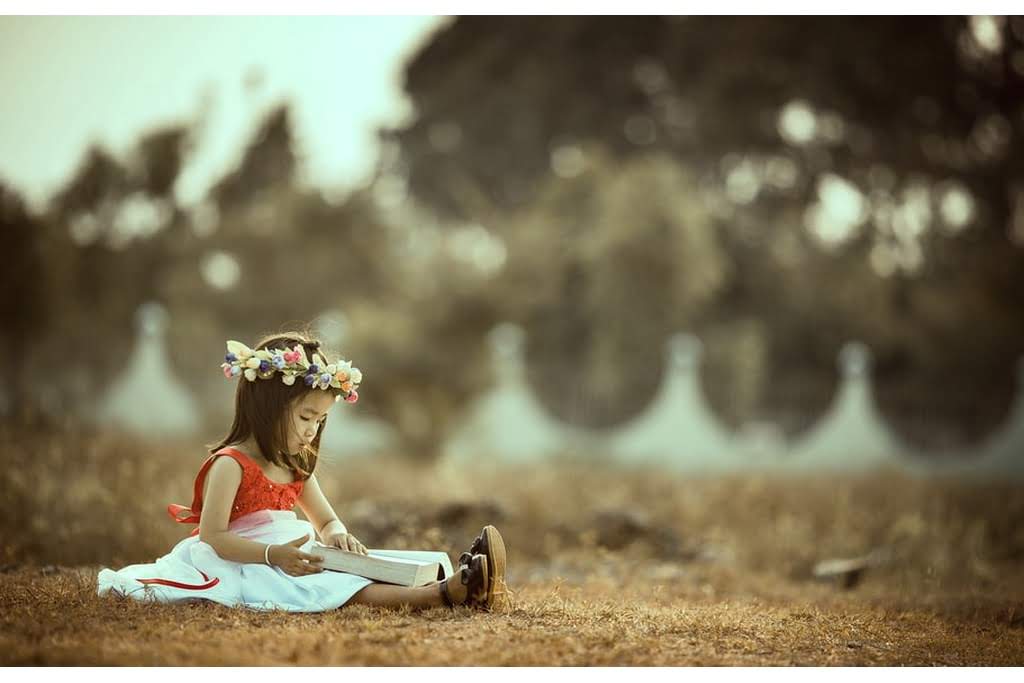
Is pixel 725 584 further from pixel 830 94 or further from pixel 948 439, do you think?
pixel 830 94

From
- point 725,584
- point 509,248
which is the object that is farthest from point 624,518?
point 509,248

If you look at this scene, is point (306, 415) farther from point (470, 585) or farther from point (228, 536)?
point (470, 585)

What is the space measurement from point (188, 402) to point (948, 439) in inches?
450

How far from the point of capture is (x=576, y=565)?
7.52 meters

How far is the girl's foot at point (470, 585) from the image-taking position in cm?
427

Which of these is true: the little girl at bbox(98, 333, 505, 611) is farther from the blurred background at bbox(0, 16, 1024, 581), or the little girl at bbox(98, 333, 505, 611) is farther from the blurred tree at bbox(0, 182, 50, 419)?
the blurred tree at bbox(0, 182, 50, 419)

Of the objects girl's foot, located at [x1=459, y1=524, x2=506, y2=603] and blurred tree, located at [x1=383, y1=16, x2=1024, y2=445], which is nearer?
girl's foot, located at [x1=459, y1=524, x2=506, y2=603]

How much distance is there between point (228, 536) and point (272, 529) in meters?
0.22

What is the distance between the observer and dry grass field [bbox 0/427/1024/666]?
12.7ft

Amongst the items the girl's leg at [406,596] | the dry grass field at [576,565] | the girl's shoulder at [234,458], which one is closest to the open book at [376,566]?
the girl's leg at [406,596]

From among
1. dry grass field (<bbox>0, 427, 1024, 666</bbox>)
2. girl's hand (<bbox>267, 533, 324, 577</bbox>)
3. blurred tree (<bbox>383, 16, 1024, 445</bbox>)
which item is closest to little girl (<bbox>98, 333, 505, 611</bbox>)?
girl's hand (<bbox>267, 533, 324, 577</bbox>)

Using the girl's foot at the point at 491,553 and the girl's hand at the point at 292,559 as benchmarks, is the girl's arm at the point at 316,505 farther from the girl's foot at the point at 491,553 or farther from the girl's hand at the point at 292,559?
the girl's foot at the point at 491,553

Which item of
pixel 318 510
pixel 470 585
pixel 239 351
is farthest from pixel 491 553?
pixel 239 351

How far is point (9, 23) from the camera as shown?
10078mm
